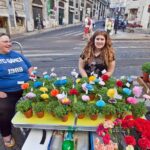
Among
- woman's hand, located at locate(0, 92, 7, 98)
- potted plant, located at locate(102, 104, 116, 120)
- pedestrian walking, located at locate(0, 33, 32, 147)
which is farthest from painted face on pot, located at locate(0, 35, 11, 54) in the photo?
potted plant, located at locate(102, 104, 116, 120)

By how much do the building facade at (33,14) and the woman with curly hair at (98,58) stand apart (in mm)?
17422

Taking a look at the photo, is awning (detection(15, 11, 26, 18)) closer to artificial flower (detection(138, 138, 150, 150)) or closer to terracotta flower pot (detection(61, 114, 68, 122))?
terracotta flower pot (detection(61, 114, 68, 122))

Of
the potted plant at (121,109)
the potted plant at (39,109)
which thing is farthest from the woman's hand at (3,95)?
the potted plant at (121,109)

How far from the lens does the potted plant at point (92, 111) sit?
2049mm


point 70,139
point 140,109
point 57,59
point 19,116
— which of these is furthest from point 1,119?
point 57,59

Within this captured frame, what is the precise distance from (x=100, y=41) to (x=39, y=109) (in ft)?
5.24

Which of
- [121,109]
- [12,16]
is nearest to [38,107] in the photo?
[121,109]

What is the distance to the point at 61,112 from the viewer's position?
2.00 metres

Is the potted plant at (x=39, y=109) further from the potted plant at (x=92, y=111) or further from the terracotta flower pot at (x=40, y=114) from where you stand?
the potted plant at (x=92, y=111)

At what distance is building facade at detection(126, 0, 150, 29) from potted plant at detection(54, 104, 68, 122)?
2957cm

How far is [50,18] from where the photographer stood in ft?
104

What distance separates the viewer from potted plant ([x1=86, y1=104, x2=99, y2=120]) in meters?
2.05

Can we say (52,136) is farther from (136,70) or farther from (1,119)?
(136,70)

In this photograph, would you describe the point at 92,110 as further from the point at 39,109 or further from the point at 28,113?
the point at 28,113
